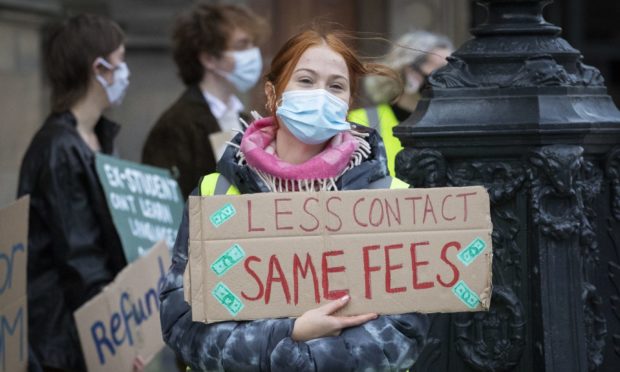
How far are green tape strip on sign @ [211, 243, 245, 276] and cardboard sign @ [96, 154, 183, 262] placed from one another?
106 inches

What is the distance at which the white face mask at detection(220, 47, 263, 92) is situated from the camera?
7.99m

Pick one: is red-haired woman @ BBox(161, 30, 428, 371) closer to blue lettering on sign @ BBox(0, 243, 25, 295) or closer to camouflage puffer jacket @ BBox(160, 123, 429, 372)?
camouflage puffer jacket @ BBox(160, 123, 429, 372)

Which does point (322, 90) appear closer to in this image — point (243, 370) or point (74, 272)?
point (243, 370)

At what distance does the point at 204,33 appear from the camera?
26.3 ft

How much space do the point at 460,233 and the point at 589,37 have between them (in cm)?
1152

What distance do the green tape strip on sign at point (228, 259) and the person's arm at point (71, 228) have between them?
8.32 ft

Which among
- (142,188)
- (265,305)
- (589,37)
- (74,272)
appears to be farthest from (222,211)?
(589,37)

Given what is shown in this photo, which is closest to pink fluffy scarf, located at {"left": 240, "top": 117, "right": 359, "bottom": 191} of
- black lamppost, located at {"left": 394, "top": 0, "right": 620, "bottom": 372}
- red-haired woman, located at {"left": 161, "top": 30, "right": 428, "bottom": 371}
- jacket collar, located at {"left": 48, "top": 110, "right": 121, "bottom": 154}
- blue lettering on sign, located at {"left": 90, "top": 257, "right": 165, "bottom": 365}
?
red-haired woman, located at {"left": 161, "top": 30, "right": 428, "bottom": 371}

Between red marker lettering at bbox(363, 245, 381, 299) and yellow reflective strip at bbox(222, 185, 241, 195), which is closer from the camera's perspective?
red marker lettering at bbox(363, 245, 381, 299)

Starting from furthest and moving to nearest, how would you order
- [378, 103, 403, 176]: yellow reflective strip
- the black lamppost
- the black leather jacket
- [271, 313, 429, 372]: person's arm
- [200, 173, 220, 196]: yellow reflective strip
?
1. [378, 103, 403, 176]: yellow reflective strip
2. the black leather jacket
3. the black lamppost
4. [200, 173, 220, 196]: yellow reflective strip
5. [271, 313, 429, 372]: person's arm

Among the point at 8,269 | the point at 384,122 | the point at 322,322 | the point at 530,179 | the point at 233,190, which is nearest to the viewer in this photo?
the point at 322,322

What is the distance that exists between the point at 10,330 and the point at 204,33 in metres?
2.69

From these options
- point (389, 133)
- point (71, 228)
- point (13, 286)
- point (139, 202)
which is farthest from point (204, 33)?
point (13, 286)

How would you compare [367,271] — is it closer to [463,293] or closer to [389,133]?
[463,293]
